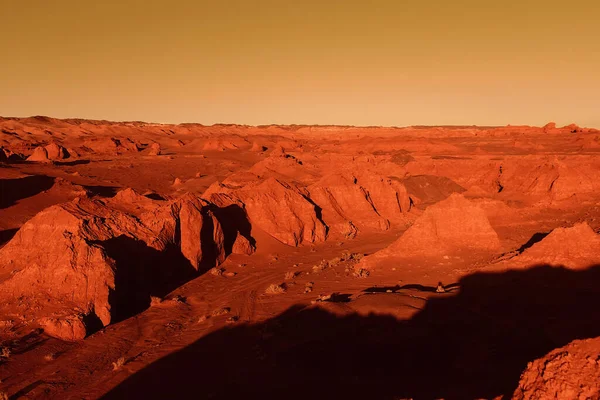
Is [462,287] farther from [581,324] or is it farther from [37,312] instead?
[37,312]

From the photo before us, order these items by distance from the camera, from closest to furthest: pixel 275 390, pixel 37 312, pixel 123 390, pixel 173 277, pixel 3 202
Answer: pixel 275 390 < pixel 123 390 < pixel 37 312 < pixel 173 277 < pixel 3 202

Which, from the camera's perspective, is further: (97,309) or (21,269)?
(21,269)

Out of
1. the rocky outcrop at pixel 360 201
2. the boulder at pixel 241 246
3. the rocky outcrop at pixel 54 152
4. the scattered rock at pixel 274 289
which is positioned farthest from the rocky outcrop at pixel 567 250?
the rocky outcrop at pixel 54 152

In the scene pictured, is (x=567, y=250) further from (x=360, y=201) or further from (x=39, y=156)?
(x=39, y=156)

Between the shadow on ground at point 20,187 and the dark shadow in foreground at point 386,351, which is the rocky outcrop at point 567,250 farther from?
the shadow on ground at point 20,187

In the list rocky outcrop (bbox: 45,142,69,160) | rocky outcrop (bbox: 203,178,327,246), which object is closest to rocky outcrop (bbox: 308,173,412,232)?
rocky outcrop (bbox: 203,178,327,246)

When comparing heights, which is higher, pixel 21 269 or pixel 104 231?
pixel 104 231

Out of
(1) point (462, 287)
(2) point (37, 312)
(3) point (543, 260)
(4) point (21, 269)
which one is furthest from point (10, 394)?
(3) point (543, 260)
